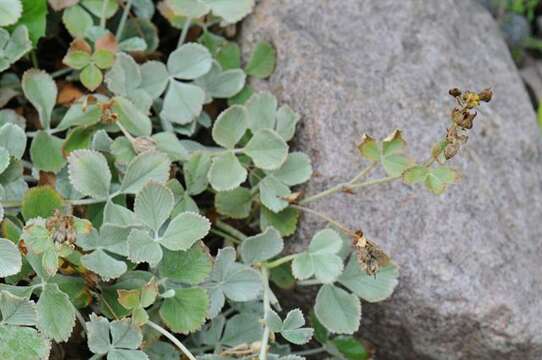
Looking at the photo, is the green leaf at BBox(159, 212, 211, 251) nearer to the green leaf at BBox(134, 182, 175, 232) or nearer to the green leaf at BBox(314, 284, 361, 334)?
the green leaf at BBox(134, 182, 175, 232)

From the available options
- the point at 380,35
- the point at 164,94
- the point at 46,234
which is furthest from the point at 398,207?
the point at 46,234

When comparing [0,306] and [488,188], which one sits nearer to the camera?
[0,306]

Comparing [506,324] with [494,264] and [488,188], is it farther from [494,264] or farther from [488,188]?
[488,188]

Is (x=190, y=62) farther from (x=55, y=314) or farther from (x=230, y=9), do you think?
(x=55, y=314)

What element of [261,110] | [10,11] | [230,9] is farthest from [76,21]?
[261,110]

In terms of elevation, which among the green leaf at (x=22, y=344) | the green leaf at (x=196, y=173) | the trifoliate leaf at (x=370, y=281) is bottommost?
the trifoliate leaf at (x=370, y=281)

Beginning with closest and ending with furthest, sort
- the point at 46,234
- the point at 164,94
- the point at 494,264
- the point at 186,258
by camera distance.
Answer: the point at 46,234 < the point at 186,258 < the point at 494,264 < the point at 164,94

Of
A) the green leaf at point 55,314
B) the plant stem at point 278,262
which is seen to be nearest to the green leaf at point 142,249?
the green leaf at point 55,314

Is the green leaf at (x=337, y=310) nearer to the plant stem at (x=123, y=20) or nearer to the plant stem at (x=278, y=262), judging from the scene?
the plant stem at (x=278, y=262)
